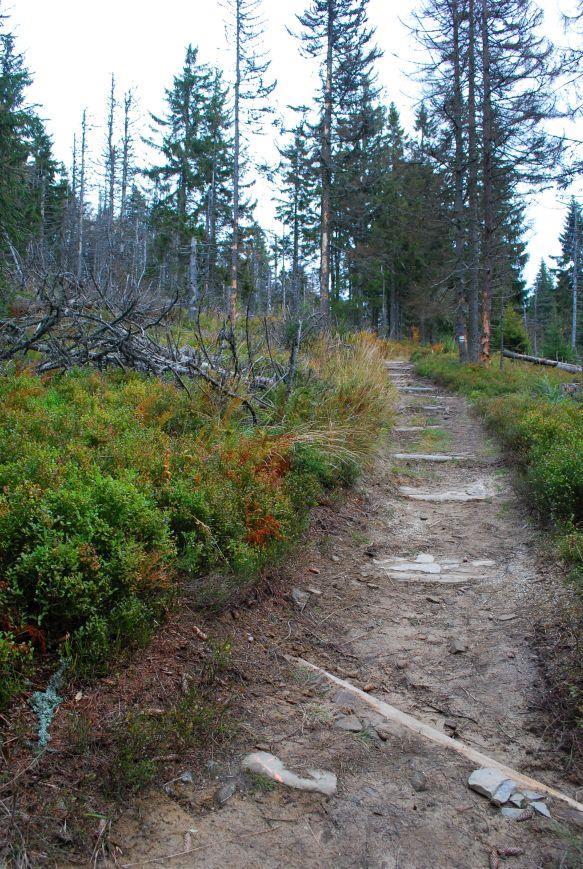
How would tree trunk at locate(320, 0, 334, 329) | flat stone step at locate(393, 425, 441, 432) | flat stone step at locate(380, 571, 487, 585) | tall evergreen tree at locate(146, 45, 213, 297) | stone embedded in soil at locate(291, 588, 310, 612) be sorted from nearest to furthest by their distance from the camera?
1. stone embedded in soil at locate(291, 588, 310, 612)
2. flat stone step at locate(380, 571, 487, 585)
3. flat stone step at locate(393, 425, 441, 432)
4. tree trunk at locate(320, 0, 334, 329)
5. tall evergreen tree at locate(146, 45, 213, 297)

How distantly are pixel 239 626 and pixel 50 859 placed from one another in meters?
1.61

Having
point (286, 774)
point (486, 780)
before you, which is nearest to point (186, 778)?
point (286, 774)

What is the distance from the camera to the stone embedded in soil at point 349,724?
2525 millimetres

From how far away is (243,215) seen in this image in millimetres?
29844

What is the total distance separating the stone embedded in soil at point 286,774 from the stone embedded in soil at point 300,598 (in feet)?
4.63

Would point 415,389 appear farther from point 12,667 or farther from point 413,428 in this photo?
point 12,667

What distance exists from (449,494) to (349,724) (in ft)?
13.0

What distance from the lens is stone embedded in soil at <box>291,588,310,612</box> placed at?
373cm

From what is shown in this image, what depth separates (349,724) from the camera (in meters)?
2.55

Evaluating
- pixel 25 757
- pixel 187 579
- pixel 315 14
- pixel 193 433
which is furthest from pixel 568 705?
pixel 315 14

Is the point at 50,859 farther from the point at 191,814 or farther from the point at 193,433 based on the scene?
the point at 193,433

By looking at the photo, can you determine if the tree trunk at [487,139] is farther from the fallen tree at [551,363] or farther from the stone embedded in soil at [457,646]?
the stone embedded in soil at [457,646]

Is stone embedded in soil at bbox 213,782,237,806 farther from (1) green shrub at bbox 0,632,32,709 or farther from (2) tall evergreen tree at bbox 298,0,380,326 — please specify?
(2) tall evergreen tree at bbox 298,0,380,326

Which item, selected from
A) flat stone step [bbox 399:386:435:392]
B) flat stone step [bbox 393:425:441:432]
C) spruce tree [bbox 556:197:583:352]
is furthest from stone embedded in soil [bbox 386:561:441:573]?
spruce tree [bbox 556:197:583:352]
